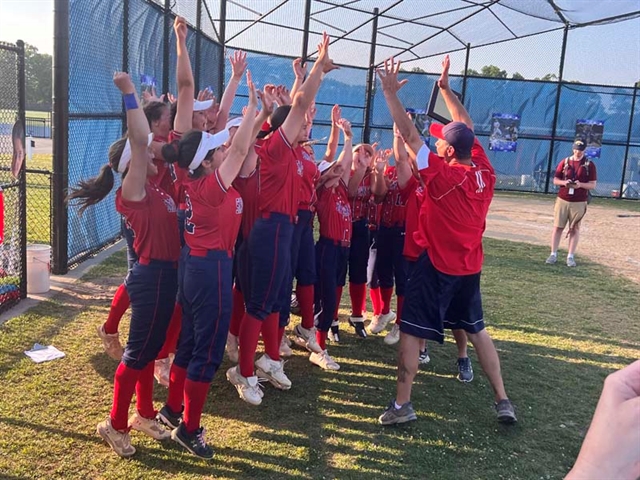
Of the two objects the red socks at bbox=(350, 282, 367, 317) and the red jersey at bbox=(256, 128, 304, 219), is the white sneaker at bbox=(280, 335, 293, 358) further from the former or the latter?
the red jersey at bbox=(256, 128, 304, 219)

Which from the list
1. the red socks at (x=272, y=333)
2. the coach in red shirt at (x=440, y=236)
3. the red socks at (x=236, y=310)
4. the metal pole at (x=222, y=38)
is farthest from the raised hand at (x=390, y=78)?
the metal pole at (x=222, y=38)

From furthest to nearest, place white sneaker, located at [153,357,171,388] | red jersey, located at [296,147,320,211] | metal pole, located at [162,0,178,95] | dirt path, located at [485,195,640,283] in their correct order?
dirt path, located at [485,195,640,283], metal pole, located at [162,0,178,95], red jersey, located at [296,147,320,211], white sneaker, located at [153,357,171,388]

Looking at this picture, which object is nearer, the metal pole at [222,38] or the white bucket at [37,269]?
the white bucket at [37,269]

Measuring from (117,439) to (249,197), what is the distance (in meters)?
1.77

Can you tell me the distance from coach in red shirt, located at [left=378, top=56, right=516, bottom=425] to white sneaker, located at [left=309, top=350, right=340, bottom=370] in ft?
2.87

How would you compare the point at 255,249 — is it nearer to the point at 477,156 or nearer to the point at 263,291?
the point at 263,291

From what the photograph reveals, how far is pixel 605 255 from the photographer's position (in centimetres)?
1014

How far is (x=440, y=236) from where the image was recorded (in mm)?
3740

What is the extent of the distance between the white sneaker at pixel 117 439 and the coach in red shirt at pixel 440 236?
5.22ft

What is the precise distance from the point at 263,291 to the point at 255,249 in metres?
0.29

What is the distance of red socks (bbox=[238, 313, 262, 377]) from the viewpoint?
3.90m

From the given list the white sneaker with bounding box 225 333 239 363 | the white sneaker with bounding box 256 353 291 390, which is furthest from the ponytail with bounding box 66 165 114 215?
the white sneaker with bounding box 225 333 239 363

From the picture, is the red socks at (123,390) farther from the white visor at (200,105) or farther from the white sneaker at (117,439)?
the white visor at (200,105)

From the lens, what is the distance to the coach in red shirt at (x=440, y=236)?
12.0 feet
